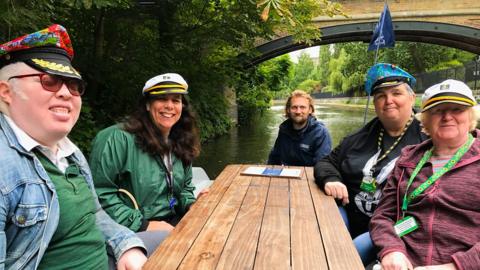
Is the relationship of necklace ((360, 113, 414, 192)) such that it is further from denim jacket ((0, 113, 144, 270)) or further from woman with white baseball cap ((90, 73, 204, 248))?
denim jacket ((0, 113, 144, 270))

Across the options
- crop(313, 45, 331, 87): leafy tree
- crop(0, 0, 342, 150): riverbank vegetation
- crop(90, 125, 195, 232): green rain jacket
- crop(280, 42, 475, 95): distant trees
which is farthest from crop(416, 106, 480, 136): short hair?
crop(313, 45, 331, 87): leafy tree

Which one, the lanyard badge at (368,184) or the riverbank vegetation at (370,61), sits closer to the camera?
the lanyard badge at (368,184)

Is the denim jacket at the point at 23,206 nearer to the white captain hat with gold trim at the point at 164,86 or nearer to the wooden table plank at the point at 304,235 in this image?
the wooden table plank at the point at 304,235

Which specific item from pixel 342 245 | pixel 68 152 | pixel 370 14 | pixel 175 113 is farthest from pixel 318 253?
pixel 370 14

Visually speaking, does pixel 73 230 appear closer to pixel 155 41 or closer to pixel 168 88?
pixel 168 88

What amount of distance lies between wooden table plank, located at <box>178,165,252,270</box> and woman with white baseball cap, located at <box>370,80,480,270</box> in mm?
801

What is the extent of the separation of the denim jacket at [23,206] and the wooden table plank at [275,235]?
0.81 metres

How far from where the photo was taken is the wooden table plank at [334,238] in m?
1.46

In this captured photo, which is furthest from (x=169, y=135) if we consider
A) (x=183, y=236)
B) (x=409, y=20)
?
(x=409, y=20)

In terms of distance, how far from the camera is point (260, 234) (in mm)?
1749

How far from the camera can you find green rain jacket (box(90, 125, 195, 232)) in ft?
7.43

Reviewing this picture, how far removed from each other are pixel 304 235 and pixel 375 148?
1129 millimetres

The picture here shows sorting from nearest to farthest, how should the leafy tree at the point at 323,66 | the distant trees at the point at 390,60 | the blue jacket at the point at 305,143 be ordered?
the blue jacket at the point at 305,143
the distant trees at the point at 390,60
the leafy tree at the point at 323,66

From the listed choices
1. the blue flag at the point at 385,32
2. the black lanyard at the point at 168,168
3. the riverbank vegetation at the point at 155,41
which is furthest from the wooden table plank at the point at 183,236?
the blue flag at the point at 385,32
